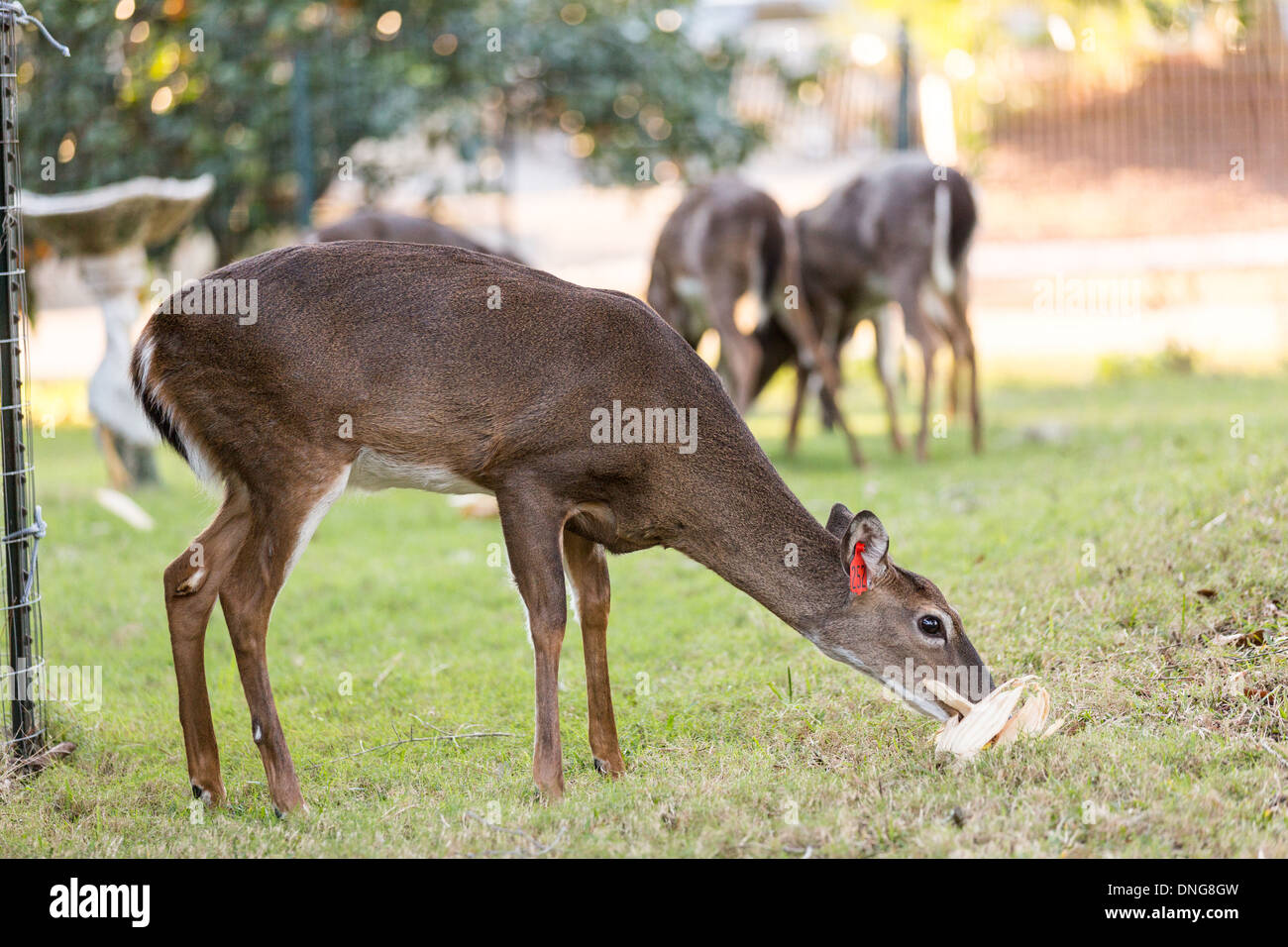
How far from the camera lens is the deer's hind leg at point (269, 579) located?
13.5 feet

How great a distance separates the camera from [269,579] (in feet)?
13.7

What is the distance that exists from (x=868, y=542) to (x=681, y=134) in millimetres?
8864

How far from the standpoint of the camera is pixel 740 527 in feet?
14.4

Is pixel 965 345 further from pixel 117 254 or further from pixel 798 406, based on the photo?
pixel 117 254

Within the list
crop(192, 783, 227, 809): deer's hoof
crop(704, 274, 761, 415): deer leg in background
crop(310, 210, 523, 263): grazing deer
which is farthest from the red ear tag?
crop(310, 210, 523, 263): grazing deer

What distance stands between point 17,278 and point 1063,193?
14747 millimetres

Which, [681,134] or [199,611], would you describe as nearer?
[199,611]

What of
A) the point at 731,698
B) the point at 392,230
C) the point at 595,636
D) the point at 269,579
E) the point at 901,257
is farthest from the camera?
the point at 901,257

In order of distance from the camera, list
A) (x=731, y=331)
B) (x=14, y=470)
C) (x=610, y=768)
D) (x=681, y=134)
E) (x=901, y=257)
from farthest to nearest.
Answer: (x=681, y=134) < (x=901, y=257) < (x=731, y=331) < (x=14, y=470) < (x=610, y=768)

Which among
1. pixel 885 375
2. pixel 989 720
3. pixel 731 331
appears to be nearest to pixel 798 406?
pixel 885 375

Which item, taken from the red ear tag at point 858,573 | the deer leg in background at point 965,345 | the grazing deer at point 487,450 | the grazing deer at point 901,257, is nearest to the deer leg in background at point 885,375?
the grazing deer at point 901,257

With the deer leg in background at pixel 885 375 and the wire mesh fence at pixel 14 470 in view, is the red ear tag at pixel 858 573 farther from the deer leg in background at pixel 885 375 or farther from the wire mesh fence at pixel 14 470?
the deer leg in background at pixel 885 375

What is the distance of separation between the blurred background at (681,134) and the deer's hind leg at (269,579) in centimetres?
586

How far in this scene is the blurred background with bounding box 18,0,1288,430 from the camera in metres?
11.9
